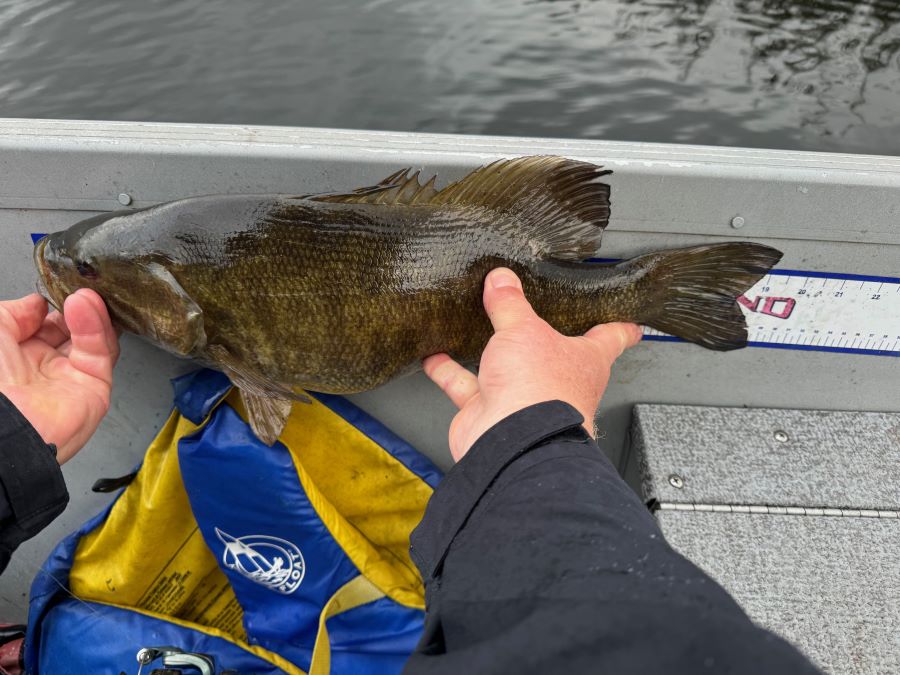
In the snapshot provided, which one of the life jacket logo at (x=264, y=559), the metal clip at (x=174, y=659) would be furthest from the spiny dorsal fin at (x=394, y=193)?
the metal clip at (x=174, y=659)

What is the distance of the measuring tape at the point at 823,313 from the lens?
1.80 metres

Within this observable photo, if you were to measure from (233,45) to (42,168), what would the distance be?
18.4 ft

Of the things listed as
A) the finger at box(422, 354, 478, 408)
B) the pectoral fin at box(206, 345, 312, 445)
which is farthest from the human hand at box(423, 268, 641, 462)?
the pectoral fin at box(206, 345, 312, 445)

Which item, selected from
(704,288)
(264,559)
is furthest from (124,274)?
(704,288)

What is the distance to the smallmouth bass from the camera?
56.6 inches

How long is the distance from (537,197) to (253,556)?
1.35 meters

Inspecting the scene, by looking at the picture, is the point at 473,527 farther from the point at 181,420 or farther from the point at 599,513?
the point at 181,420

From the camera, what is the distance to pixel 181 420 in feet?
5.93

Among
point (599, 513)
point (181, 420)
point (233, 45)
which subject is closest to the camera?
point (599, 513)

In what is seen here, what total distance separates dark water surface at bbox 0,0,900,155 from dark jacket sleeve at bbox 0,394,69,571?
484cm

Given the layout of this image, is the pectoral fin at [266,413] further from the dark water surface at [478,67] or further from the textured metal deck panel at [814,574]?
the dark water surface at [478,67]

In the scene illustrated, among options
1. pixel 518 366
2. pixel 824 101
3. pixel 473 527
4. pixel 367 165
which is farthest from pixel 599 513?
pixel 824 101

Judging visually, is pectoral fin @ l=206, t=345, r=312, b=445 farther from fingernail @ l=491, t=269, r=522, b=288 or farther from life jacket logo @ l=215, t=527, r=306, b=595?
fingernail @ l=491, t=269, r=522, b=288

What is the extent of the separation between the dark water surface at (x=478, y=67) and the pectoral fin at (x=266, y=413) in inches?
177
